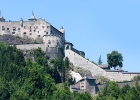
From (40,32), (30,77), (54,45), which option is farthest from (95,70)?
(30,77)

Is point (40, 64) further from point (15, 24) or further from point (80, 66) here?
point (15, 24)

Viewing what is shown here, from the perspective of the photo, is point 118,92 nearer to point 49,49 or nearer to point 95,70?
point 95,70

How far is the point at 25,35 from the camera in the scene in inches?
4267

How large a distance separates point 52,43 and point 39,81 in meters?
13.3

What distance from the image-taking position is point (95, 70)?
10019 centimetres

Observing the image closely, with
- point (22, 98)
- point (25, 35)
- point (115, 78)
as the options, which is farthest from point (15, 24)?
point (22, 98)

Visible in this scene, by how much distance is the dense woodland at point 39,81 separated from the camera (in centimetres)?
8656

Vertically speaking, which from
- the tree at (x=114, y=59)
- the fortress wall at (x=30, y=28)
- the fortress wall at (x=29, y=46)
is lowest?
the tree at (x=114, y=59)

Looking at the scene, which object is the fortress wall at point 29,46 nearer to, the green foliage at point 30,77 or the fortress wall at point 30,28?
the green foliage at point 30,77

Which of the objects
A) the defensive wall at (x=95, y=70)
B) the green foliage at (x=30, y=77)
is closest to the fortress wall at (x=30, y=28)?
the green foliage at (x=30, y=77)

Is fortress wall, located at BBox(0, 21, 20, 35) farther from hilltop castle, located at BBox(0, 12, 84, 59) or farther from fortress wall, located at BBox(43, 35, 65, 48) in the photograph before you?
fortress wall, located at BBox(43, 35, 65, 48)

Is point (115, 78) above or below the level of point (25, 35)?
below

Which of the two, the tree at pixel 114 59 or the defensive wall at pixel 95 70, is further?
the tree at pixel 114 59

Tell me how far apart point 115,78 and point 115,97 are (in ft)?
30.1
